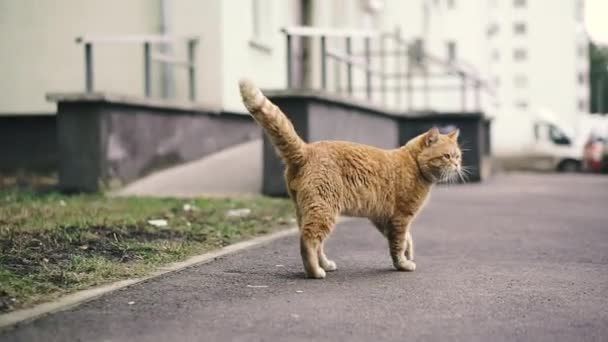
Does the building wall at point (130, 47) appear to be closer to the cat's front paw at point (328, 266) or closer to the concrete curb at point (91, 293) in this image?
the concrete curb at point (91, 293)

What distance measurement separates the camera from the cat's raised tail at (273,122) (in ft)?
18.0

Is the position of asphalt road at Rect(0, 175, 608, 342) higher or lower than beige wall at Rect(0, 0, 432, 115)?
lower

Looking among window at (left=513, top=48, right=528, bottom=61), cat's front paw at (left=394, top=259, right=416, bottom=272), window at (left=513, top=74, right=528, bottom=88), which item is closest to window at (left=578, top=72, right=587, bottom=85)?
window at (left=513, top=48, right=528, bottom=61)

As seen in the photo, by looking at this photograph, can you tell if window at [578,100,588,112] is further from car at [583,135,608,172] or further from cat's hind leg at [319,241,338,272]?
cat's hind leg at [319,241,338,272]

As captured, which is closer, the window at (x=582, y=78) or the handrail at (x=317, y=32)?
the handrail at (x=317, y=32)

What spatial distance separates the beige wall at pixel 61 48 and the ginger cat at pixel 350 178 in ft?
31.4

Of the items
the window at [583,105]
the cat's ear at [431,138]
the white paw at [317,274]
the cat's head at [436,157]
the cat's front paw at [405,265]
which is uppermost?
the cat's ear at [431,138]

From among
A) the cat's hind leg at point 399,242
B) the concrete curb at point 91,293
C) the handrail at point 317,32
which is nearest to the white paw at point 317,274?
the cat's hind leg at point 399,242

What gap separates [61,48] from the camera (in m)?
15.3

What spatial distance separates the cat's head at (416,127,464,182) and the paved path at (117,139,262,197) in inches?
225

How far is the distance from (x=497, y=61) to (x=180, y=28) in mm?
73028

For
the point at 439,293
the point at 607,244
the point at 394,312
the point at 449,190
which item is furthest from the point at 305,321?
the point at 449,190

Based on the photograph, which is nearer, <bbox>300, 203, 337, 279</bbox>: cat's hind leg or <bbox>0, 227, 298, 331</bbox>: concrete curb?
<bbox>0, 227, 298, 331</bbox>: concrete curb

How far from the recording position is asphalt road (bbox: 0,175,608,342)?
14.0ft
